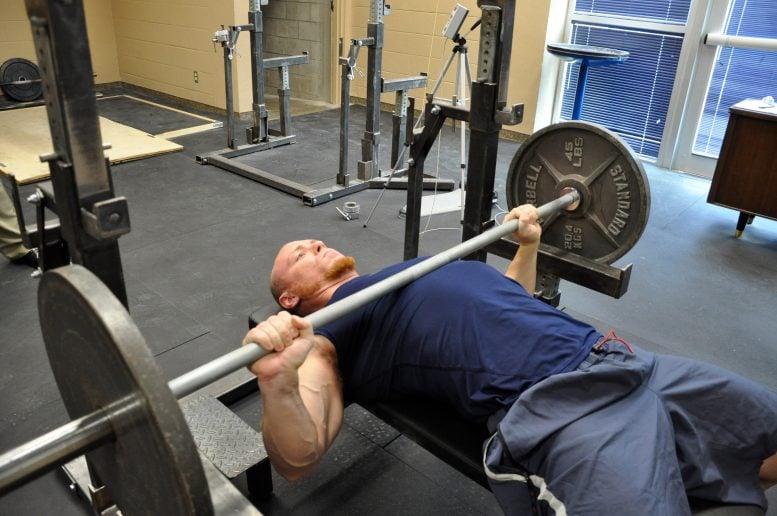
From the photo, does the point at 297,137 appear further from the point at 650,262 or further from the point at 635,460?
the point at 635,460

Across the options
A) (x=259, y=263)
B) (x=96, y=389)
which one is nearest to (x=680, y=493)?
(x=96, y=389)

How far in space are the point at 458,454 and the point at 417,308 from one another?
367mm

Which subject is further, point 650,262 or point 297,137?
Answer: point 297,137

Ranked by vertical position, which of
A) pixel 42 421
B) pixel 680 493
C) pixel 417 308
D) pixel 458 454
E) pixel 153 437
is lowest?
pixel 42 421

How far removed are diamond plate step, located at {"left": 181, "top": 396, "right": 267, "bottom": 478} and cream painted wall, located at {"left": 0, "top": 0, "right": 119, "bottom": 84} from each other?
16.7 feet

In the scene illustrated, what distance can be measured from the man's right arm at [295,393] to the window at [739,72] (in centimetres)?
419

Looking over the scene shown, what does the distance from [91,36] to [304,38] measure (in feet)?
7.60

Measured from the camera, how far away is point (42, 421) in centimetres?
209

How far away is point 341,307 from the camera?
142 centimetres

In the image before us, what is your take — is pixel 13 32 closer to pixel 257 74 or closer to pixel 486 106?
pixel 257 74

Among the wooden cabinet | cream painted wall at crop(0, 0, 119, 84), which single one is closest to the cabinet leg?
the wooden cabinet

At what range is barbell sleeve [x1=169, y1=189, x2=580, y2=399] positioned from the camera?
1.14 metres

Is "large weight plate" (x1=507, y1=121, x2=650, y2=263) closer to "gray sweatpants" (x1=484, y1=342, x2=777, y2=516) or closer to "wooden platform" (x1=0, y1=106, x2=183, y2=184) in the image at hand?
"gray sweatpants" (x1=484, y1=342, x2=777, y2=516)

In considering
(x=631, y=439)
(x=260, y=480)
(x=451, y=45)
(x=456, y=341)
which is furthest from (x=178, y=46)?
(x=631, y=439)
